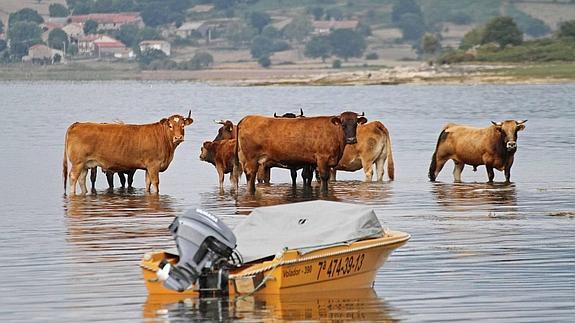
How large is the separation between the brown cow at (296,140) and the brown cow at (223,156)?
2.20 ft

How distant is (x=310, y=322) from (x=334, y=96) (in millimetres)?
87869

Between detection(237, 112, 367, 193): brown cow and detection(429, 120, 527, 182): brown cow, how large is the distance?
2.96 metres

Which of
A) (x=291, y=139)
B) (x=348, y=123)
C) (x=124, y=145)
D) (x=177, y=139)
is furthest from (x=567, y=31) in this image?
(x=124, y=145)

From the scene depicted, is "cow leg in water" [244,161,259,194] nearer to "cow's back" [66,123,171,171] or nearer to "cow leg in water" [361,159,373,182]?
"cow's back" [66,123,171,171]

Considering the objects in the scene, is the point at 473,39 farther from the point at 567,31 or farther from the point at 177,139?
the point at 177,139

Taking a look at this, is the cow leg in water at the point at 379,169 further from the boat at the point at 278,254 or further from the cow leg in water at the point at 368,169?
the boat at the point at 278,254

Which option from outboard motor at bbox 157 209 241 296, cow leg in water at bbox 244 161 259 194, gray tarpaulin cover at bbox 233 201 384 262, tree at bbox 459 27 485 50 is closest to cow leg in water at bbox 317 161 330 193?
cow leg in water at bbox 244 161 259 194

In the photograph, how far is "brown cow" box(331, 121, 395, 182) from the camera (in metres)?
29.4

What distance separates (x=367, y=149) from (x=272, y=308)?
14357mm

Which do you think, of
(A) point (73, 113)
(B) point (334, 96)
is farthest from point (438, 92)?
(A) point (73, 113)

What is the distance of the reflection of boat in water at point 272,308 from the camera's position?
15.0 meters

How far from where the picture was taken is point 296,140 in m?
26.8

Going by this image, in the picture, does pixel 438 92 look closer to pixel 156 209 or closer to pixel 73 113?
pixel 73 113

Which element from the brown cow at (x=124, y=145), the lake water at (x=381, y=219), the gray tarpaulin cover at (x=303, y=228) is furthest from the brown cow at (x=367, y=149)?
the gray tarpaulin cover at (x=303, y=228)
